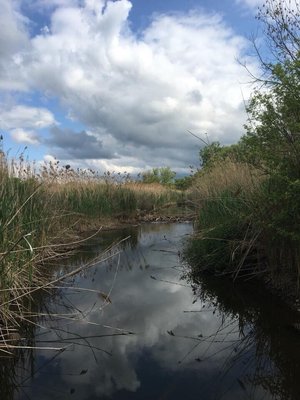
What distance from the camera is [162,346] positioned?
443cm

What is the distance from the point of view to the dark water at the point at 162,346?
3562mm

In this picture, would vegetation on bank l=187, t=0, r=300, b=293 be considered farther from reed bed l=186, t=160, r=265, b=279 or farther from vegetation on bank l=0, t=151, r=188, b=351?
vegetation on bank l=0, t=151, r=188, b=351

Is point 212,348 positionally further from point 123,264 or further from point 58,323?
point 123,264

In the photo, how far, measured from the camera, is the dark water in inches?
140

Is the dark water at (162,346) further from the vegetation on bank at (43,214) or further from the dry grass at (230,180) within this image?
the dry grass at (230,180)

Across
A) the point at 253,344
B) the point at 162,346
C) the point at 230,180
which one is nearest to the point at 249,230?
the point at 230,180

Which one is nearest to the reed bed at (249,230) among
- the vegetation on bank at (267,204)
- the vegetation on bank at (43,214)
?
the vegetation on bank at (267,204)

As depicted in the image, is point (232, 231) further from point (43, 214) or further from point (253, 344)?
point (43, 214)

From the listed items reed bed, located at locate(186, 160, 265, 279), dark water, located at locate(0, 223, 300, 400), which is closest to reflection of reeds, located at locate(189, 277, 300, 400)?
dark water, located at locate(0, 223, 300, 400)

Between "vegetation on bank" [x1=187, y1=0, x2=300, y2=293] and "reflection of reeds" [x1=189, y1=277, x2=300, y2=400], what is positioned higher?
"vegetation on bank" [x1=187, y1=0, x2=300, y2=293]

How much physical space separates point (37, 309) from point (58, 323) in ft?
2.10

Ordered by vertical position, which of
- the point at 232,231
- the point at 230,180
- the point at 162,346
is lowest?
the point at 162,346

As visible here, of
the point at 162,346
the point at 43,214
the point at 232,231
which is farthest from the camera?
the point at 43,214

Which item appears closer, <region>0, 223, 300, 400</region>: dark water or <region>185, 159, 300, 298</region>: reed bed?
<region>0, 223, 300, 400</region>: dark water
